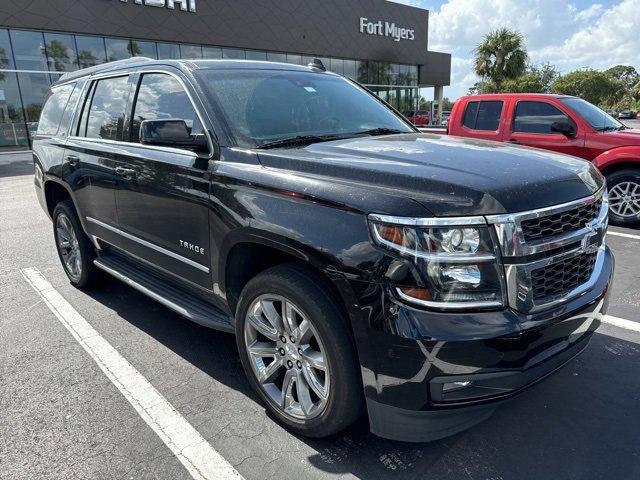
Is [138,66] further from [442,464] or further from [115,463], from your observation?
[442,464]

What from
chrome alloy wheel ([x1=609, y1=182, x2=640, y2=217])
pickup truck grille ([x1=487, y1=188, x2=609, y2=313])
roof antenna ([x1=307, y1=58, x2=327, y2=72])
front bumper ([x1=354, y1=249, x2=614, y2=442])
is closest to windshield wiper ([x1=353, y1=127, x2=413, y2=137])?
roof antenna ([x1=307, y1=58, x2=327, y2=72])

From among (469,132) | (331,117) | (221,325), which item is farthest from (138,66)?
(469,132)

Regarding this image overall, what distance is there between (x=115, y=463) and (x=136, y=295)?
2494 millimetres

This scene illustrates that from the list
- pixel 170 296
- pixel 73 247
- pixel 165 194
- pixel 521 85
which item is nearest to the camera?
pixel 165 194

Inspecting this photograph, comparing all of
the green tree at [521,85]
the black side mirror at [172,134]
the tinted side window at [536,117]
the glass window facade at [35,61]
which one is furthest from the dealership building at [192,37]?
the black side mirror at [172,134]

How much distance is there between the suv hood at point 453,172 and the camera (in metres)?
2.04

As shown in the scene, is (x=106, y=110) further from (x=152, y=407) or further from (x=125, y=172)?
(x=152, y=407)

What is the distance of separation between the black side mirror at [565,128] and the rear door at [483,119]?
83 centimetres

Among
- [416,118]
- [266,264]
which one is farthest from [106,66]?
[416,118]

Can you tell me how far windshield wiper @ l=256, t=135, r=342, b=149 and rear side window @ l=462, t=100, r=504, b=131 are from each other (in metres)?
5.81

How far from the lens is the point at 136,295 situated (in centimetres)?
477

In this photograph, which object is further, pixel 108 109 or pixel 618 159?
pixel 618 159

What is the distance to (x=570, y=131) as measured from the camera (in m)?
7.40

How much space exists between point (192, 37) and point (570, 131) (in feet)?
65.6
